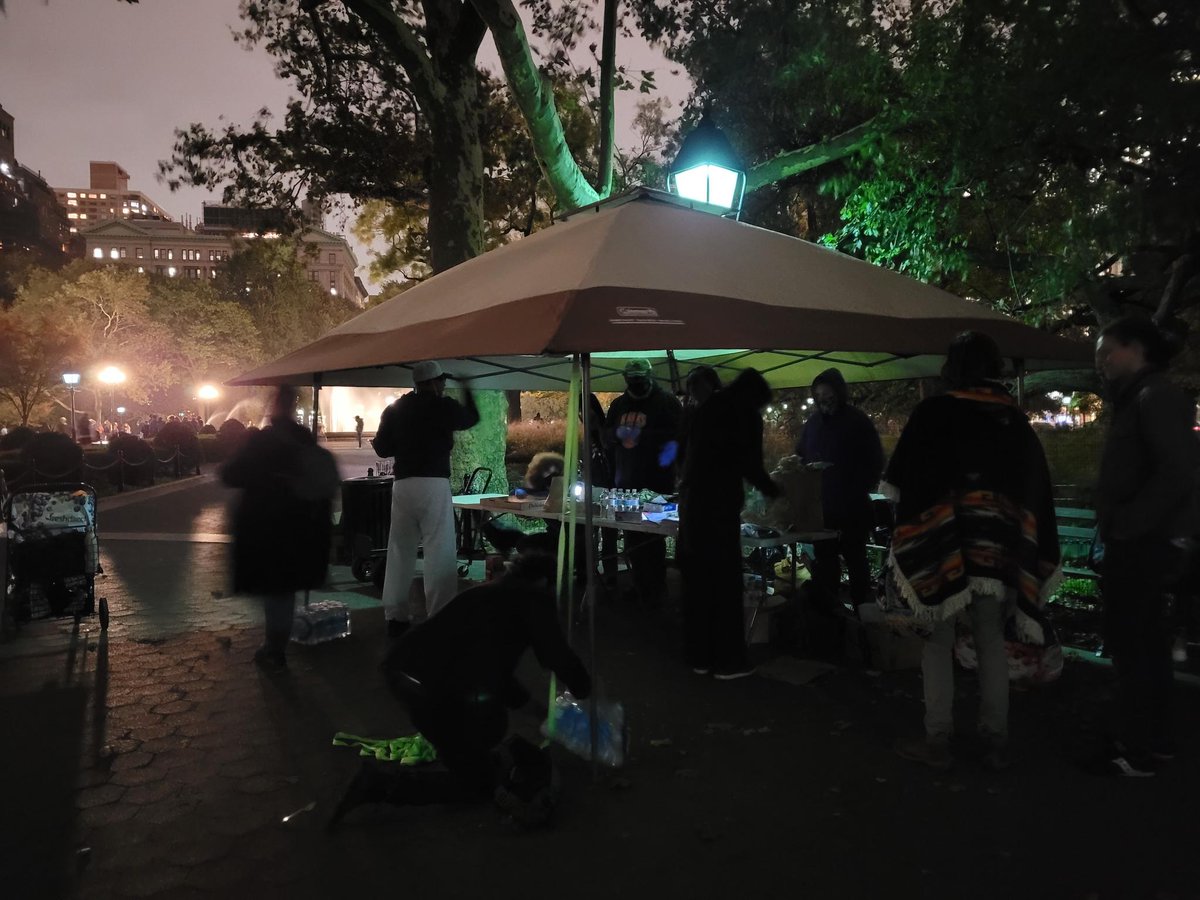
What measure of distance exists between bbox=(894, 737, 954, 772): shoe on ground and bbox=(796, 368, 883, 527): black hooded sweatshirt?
216 centimetres

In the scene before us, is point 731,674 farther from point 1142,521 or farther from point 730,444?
point 1142,521

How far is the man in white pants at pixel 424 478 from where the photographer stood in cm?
562

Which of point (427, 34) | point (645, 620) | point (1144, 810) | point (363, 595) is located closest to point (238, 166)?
point (427, 34)

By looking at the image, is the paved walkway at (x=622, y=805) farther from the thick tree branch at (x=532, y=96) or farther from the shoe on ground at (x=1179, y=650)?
the thick tree branch at (x=532, y=96)

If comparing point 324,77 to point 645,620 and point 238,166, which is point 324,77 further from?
point 645,620

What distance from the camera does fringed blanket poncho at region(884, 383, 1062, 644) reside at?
3568mm

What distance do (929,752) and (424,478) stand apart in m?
3.65

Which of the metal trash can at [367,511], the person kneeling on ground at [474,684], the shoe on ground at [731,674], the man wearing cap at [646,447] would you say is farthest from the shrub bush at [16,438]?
the person kneeling on ground at [474,684]

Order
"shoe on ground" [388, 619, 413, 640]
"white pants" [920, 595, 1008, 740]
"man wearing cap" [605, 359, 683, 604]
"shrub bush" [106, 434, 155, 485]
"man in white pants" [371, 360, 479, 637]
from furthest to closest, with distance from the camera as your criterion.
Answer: "shrub bush" [106, 434, 155, 485] → "man wearing cap" [605, 359, 683, 604] → "shoe on ground" [388, 619, 413, 640] → "man in white pants" [371, 360, 479, 637] → "white pants" [920, 595, 1008, 740]

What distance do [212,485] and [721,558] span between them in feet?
61.6

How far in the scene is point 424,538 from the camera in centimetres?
581

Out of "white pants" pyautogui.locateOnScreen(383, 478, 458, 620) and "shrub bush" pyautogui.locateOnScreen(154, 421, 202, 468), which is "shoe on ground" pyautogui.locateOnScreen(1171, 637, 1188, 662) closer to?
"white pants" pyautogui.locateOnScreen(383, 478, 458, 620)

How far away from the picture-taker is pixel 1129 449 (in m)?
3.47

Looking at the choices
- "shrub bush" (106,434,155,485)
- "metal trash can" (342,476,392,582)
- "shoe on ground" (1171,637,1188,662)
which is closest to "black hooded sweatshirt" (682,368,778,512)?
"shoe on ground" (1171,637,1188,662)
